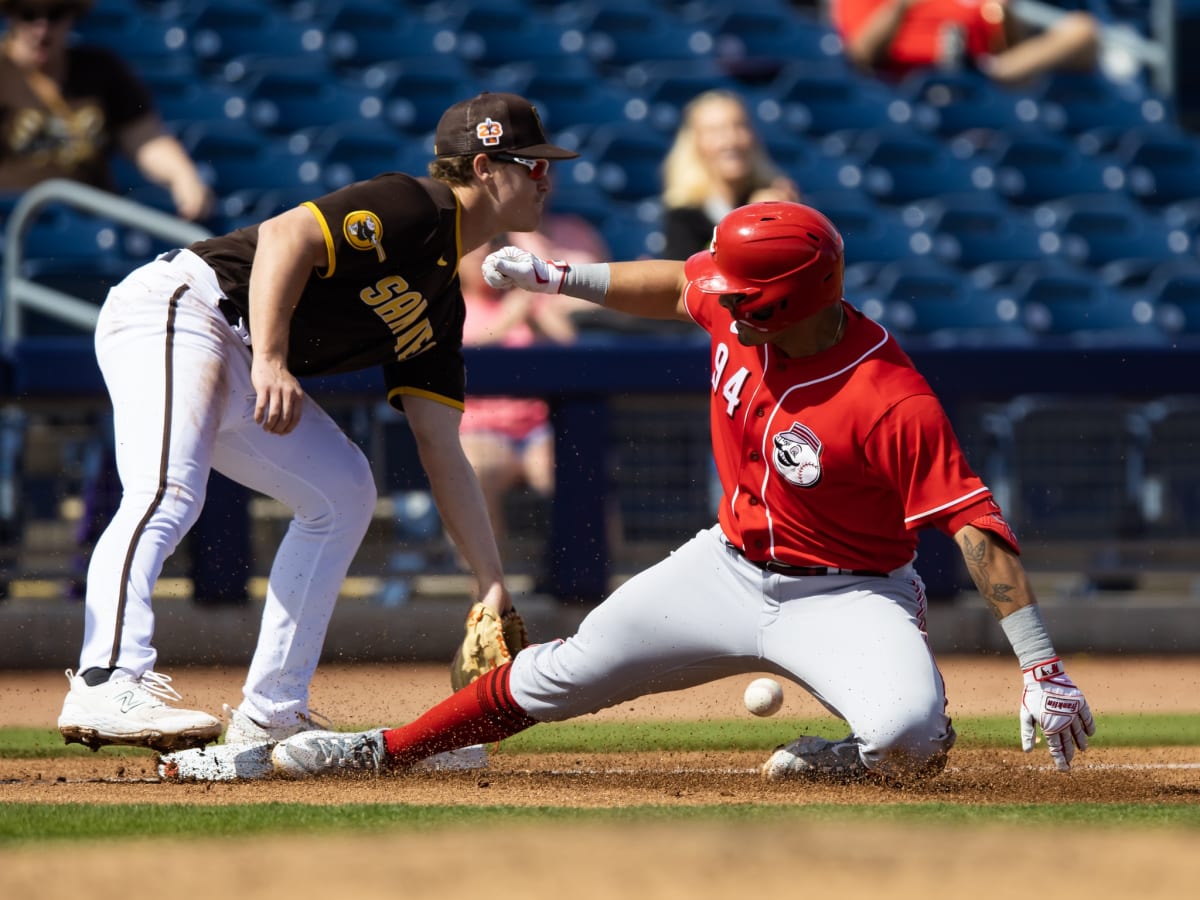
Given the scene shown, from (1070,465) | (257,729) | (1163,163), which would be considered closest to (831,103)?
(1163,163)

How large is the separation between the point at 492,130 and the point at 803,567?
134cm

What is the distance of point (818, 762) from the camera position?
4.51 metres

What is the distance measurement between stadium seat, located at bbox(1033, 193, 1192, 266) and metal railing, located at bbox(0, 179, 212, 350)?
6109mm

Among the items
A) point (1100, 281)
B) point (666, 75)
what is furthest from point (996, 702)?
point (666, 75)

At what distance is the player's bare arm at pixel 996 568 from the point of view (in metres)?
3.90

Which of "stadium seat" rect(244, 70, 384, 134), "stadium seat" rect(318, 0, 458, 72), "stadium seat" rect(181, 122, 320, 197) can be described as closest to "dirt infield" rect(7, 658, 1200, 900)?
"stadium seat" rect(181, 122, 320, 197)

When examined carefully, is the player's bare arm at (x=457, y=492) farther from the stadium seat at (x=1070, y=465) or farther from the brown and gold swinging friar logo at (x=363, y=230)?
the stadium seat at (x=1070, y=465)

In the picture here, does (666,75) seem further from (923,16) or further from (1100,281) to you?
(1100,281)

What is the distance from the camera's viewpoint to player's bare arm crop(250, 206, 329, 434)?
167 inches

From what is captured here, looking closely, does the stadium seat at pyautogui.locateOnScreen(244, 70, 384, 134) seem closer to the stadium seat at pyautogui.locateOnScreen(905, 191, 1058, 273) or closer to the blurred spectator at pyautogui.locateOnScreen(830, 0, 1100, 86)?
the blurred spectator at pyautogui.locateOnScreen(830, 0, 1100, 86)

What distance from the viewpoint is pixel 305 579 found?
4656 millimetres

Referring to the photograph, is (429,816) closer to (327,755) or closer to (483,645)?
(327,755)

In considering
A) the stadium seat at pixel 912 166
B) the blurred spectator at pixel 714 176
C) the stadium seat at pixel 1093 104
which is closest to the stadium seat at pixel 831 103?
the stadium seat at pixel 912 166

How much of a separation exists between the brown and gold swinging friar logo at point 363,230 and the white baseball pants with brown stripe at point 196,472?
0.45 meters
